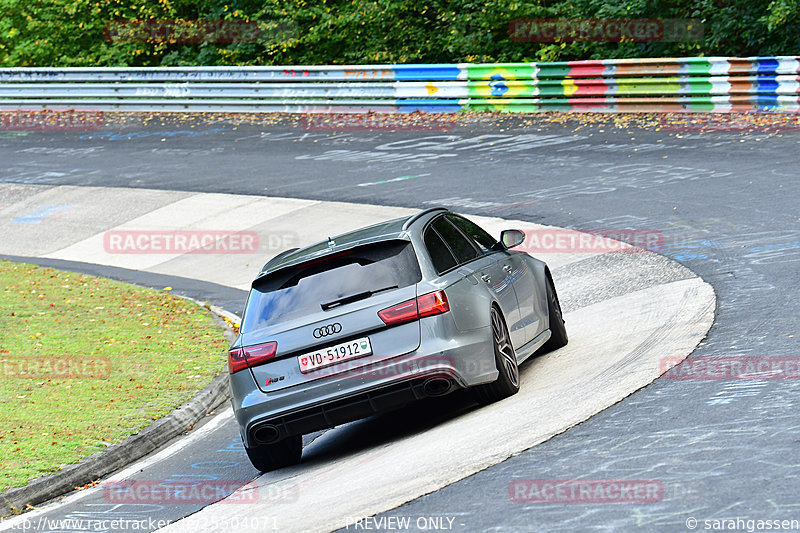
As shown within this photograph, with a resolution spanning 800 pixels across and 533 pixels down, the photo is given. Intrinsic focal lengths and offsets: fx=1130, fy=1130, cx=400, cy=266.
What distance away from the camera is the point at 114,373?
1116cm

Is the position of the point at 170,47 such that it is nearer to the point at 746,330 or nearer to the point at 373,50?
the point at 373,50

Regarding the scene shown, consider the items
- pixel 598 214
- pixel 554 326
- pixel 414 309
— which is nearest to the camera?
pixel 414 309

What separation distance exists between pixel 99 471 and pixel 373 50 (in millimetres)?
25500

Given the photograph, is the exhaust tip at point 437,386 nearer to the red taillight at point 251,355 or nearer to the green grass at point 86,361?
the red taillight at point 251,355

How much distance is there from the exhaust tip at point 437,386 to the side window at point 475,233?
6.01 feet

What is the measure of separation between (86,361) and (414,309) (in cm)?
515

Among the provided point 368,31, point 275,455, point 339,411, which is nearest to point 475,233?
point 339,411

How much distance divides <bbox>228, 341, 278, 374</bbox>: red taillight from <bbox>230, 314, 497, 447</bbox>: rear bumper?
0.39 feet

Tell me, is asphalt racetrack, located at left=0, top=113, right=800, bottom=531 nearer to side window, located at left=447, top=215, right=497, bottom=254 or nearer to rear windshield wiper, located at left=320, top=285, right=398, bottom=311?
rear windshield wiper, located at left=320, top=285, right=398, bottom=311

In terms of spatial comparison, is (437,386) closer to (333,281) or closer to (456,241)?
(333,281)

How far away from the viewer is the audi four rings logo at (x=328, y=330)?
7.72 meters

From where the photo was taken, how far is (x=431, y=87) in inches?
1032

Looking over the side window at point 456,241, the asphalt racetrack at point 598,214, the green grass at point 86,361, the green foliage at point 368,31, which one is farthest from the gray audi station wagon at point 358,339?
the green foliage at point 368,31

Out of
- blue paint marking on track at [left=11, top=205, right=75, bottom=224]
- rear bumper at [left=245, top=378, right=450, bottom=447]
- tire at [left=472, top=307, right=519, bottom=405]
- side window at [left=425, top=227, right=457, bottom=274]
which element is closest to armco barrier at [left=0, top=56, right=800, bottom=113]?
blue paint marking on track at [left=11, top=205, right=75, bottom=224]
